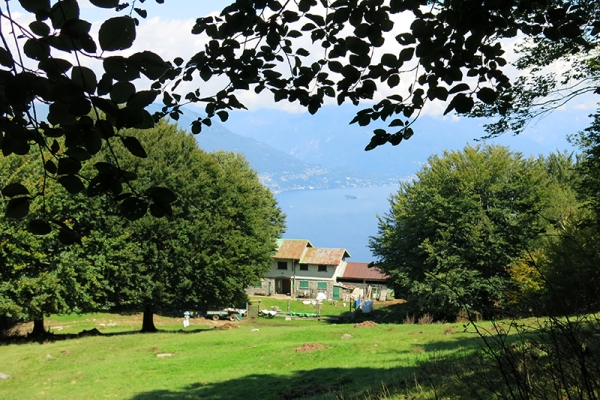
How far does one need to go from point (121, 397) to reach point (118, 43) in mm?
12656

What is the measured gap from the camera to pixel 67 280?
2244cm

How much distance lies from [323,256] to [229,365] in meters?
41.3

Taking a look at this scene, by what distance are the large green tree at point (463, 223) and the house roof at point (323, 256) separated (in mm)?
20805

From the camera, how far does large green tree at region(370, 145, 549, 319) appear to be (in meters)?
31.0

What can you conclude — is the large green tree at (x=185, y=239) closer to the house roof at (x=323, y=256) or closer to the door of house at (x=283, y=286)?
the house roof at (x=323, y=256)

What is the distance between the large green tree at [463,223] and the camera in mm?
31031

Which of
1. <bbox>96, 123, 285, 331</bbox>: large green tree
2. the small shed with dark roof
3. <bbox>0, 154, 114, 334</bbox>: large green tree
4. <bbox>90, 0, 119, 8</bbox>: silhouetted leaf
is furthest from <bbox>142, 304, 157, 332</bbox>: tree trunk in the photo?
the small shed with dark roof

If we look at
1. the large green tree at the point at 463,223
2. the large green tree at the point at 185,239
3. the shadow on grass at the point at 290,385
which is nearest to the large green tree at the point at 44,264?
the large green tree at the point at 185,239

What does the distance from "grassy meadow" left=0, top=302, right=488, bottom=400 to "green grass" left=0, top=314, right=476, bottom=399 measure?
3cm

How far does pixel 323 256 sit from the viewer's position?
57.0m

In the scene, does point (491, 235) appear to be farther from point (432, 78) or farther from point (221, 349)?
point (432, 78)

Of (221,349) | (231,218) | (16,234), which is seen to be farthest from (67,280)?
(231,218)

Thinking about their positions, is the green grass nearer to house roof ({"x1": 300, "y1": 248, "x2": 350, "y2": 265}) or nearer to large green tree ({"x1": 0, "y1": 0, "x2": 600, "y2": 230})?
large green tree ({"x1": 0, "y1": 0, "x2": 600, "y2": 230})

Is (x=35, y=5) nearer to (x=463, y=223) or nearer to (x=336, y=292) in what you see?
(x=463, y=223)
